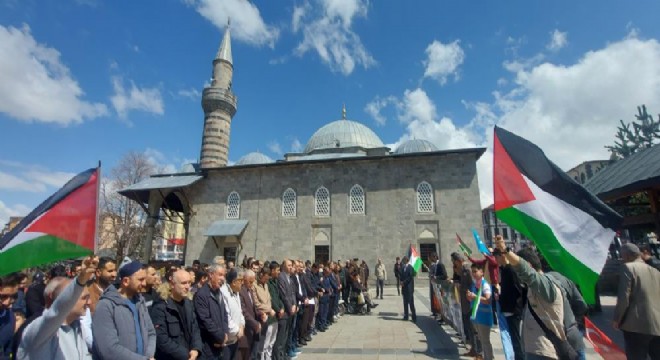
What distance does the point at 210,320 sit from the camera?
3572 millimetres

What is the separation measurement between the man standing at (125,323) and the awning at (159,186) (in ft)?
62.4

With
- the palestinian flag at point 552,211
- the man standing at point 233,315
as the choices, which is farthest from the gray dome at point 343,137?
the palestinian flag at point 552,211

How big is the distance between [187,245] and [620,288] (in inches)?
859

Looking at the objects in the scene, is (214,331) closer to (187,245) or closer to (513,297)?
(513,297)

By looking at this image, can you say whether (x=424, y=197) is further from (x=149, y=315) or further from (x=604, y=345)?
(x=149, y=315)

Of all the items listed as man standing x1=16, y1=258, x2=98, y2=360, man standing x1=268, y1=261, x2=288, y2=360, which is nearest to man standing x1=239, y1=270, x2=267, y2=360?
man standing x1=268, y1=261, x2=288, y2=360

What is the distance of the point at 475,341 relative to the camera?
214 inches

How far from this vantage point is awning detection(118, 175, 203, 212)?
20.3 m

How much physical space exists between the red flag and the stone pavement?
101 inches

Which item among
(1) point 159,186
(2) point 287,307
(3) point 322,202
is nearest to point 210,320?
(2) point 287,307

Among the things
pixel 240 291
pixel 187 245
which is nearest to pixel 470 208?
Result: pixel 240 291

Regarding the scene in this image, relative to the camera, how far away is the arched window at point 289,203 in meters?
20.0

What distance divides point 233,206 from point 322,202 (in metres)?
6.08

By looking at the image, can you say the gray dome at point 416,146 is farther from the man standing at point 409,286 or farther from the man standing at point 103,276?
the man standing at point 103,276
